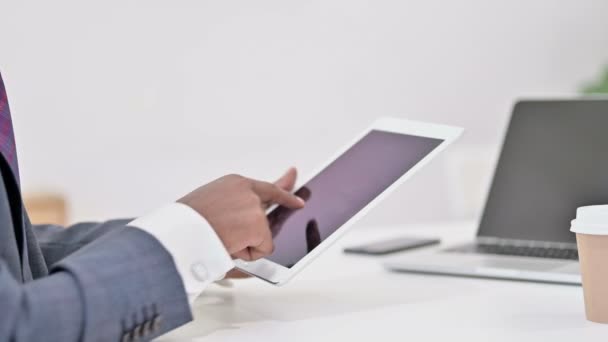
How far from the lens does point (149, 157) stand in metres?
2.90

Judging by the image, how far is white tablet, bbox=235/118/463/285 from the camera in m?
1.17

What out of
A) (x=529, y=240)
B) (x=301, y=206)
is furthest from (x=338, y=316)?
(x=529, y=240)

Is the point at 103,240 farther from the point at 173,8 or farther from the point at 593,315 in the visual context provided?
the point at 173,8

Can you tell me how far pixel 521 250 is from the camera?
1.46 metres

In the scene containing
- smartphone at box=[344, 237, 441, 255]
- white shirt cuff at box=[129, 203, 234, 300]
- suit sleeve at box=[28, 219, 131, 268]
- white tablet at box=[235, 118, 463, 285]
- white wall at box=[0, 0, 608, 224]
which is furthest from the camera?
white wall at box=[0, 0, 608, 224]

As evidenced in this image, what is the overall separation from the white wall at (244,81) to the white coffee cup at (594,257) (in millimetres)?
1736

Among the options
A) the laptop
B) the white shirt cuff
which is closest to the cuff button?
the white shirt cuff

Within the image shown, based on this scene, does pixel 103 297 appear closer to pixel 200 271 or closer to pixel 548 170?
pixel 200 271

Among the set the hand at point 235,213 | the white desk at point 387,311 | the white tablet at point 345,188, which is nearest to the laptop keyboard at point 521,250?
the white desk at point 387,311

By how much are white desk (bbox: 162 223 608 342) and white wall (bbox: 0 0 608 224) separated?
1.49 meters

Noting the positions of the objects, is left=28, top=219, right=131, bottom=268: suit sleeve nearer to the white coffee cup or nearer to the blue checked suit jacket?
the blue checked suit jacket

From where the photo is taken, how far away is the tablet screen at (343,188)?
47.1 inches

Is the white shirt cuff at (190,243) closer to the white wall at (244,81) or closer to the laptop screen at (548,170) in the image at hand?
the laptop screen at (548,170)

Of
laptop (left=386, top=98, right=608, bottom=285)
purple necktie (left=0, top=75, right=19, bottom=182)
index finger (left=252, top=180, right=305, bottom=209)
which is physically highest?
purple necktie (left=0, top=75, right=19, bottom=182)
